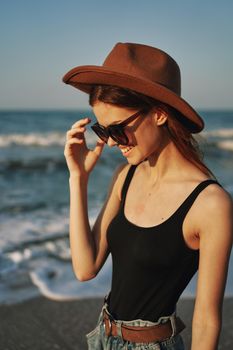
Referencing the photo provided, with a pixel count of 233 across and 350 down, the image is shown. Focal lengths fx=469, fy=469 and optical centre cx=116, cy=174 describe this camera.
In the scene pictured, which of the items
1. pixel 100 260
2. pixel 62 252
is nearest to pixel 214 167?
pixel 62 252

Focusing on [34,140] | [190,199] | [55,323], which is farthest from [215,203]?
[34,140]

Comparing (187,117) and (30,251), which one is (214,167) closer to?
(30,251)

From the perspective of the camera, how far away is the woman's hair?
2018mm

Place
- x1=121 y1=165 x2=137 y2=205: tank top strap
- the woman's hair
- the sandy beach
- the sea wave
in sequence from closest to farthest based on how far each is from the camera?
the woman's hair, x1=121 y1=165 x2=137 y2=205: tank top strap, the sandy beach, the sea wave

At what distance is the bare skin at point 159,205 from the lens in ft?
5.89

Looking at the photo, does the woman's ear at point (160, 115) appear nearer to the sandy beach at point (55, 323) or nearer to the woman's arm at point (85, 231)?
the woman's arm at point (85, 231)

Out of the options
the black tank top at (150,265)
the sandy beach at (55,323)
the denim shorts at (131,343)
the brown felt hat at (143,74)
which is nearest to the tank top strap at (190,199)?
the black tank top at (150,265)

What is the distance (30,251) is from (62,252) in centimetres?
41

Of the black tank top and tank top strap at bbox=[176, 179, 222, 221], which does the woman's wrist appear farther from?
tank top strap at bbox=[176, 179, 222, 221]

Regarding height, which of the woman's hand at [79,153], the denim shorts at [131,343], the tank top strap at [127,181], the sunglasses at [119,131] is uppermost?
the sunglasses at [119,131]

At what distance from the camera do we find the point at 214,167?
18.2 m

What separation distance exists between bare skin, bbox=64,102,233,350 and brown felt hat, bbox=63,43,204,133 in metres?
0.12

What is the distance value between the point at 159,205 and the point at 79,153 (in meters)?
0.53

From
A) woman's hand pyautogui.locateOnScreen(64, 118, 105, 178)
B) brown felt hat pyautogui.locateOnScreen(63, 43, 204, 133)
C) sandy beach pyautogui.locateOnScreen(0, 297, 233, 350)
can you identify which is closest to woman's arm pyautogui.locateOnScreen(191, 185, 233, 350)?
brown felt hat pyautogui.locateOnScreen(63, 43, 204, 133)
